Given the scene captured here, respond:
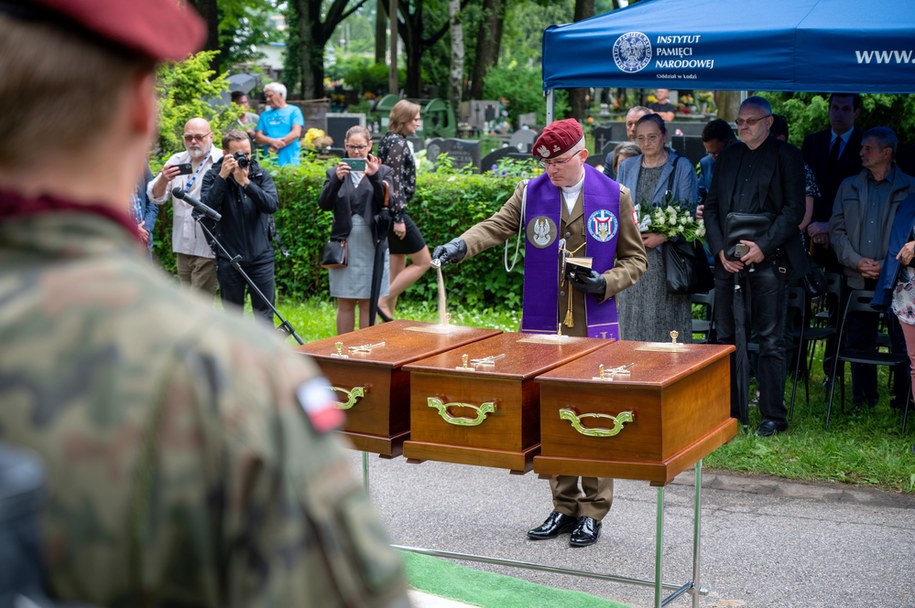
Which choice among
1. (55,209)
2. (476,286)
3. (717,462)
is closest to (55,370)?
(55,209)

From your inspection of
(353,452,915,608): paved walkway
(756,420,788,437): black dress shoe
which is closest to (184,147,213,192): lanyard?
(353,452,915,608): paved walkway

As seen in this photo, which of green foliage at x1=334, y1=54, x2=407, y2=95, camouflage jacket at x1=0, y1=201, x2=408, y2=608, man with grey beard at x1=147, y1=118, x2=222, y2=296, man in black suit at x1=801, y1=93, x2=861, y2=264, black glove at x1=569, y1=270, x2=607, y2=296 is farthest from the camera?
green foliage at x1=334, y1=54, x2=407, y2=95

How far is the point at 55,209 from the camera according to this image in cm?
106

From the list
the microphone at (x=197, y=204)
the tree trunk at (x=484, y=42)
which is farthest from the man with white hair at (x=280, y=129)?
the tree trunk at (x=484, y=42)

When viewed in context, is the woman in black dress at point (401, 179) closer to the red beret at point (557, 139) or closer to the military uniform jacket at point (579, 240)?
the military uniform jacket at point (579, 240)

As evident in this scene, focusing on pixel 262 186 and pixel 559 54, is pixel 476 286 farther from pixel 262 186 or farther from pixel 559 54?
pixel 559 54

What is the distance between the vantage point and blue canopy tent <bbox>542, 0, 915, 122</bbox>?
6.34 metres

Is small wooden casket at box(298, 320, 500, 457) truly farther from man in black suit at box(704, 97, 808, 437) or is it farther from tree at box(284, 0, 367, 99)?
tree at box(284, 0, 367, 99)

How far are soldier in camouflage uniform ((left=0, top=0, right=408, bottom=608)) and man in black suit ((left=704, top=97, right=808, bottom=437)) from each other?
6.55 m

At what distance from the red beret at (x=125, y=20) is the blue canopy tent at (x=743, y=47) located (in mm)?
5908

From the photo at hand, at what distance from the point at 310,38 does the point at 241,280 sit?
2999cm

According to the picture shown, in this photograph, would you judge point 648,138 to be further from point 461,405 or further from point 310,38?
point 310,38

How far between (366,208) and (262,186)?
86 centimetres

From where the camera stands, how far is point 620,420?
389 centimetres
